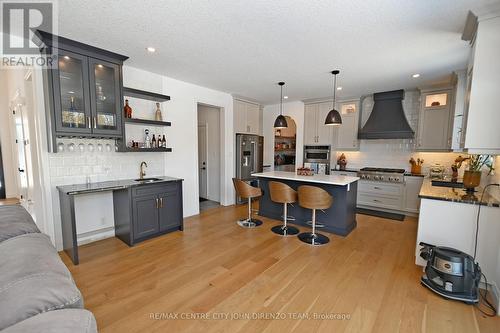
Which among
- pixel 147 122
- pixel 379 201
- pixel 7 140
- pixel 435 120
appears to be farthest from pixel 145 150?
pixel 435 120

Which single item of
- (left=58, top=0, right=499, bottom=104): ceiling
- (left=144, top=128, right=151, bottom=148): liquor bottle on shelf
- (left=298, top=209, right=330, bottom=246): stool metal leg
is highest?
(left=58, top=0, right=499, bottom=104): ceiling

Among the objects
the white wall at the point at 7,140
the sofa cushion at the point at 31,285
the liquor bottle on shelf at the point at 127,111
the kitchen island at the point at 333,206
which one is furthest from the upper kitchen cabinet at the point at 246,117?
the white wall at the point at 7,140

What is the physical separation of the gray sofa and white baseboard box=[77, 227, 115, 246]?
238 centimetres

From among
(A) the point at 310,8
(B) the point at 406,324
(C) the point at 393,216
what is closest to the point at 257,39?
(A) the point at 310,8

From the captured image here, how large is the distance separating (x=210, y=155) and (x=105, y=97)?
3015 millimetres

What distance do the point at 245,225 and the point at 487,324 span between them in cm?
310

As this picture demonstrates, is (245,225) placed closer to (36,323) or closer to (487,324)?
(487,324)

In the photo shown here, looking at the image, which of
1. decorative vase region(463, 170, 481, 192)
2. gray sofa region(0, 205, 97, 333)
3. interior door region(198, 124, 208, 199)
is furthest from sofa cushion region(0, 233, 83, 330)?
interior door region(198, 124, 208, 199)

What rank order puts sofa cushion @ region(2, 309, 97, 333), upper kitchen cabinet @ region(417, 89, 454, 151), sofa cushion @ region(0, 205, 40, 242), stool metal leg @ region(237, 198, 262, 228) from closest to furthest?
sofa cushion @ region(2, 309, 97, 333) < sofa cushion @ region(0, 205, 40, 242) < stool metal leg @ region(237, 198, 262, 228) < upper kitchen cabinet @ region(417, 89, 454, 151)

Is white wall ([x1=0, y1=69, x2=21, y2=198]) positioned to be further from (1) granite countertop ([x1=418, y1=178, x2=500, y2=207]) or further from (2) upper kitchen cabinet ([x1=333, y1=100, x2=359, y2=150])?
(1) granite countertop ([x1=418, y1=178, x2=500, y2=207])

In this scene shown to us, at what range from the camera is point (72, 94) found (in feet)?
9.72

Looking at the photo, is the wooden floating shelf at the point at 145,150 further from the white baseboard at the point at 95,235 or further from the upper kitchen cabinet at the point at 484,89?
the upper kitchen cabinet at the point at 484,89

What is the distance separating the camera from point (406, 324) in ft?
6.24

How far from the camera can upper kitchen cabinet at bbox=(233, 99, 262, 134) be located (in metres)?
5.78
